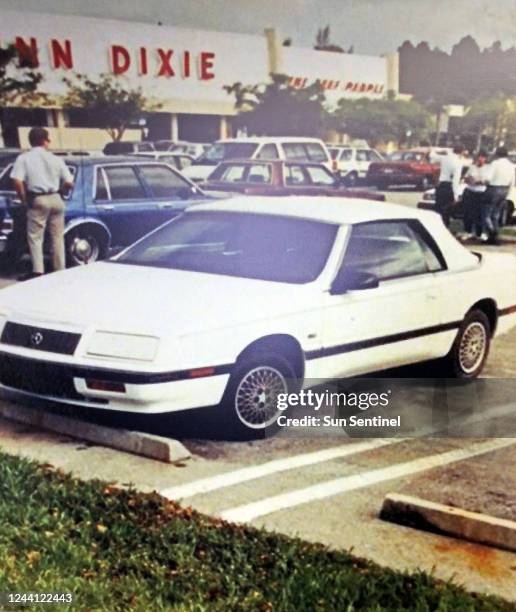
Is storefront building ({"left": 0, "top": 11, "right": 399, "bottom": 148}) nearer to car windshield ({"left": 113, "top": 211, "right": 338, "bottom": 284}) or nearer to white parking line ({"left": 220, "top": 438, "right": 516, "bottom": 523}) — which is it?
car windshield ({"left": 113, "top": 211, "right": 338, "bottom": 284})

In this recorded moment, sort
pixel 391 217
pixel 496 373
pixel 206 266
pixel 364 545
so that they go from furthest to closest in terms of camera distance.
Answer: pixel 496 373 < pixel 391 217 < pixel 206 266 < pixel 364 545

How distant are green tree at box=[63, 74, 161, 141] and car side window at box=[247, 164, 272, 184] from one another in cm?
70

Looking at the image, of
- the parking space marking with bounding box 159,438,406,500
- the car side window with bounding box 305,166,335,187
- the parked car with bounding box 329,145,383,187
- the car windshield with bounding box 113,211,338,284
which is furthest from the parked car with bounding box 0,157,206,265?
the parking space marking with bounding box 159,438,406,500

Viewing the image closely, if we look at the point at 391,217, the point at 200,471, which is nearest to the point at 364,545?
the point at 200,471

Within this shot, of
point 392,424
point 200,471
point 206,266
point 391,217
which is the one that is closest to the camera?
point 200,471

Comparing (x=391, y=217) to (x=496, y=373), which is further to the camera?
(x=496, y=373)

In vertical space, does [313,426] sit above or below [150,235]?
below

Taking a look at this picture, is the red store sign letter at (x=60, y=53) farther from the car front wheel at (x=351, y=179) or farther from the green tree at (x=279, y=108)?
the car front wheel at (x=351, y=179)

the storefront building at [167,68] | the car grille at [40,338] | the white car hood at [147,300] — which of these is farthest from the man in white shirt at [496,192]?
the car grille at [40,338]

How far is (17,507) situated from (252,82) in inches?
91.0

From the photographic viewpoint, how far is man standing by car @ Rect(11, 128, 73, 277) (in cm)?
498

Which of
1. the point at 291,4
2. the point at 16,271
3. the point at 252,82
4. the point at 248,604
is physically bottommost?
the point at 248,604

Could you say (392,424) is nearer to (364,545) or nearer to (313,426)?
(313,426)

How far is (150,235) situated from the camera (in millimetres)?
5516
